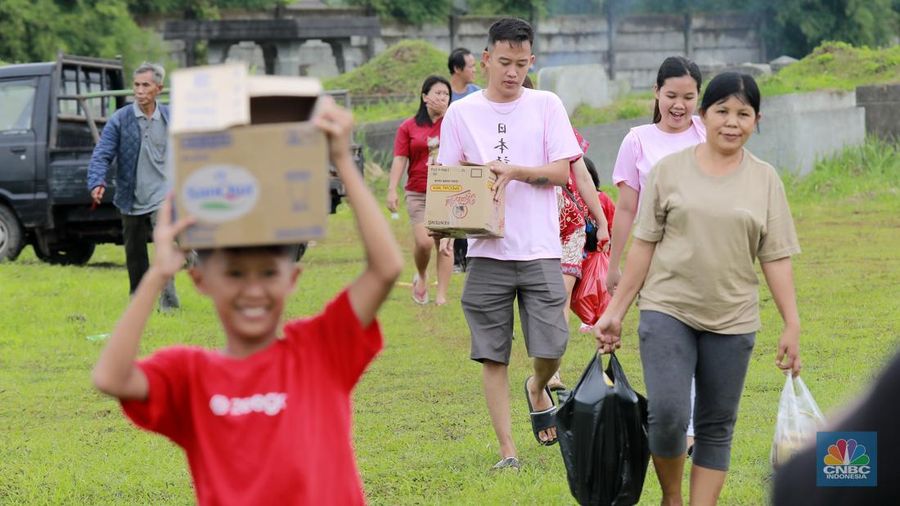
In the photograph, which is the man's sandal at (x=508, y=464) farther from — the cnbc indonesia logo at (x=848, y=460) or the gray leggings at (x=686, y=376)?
the cnbc indonesia logo at (x=848, y=460)

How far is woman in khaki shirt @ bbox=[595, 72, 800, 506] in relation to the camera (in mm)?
5504

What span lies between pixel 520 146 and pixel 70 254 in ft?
38.6

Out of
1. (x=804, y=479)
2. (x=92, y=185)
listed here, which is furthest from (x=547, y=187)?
(x=92, y=185)

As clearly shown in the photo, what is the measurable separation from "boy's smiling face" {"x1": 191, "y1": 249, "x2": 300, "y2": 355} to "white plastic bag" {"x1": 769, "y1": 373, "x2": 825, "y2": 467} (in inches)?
102

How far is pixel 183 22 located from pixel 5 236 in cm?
1814

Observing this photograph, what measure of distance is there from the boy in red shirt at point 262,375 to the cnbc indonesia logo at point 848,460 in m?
1.19

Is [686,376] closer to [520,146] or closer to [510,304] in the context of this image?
[510,304]

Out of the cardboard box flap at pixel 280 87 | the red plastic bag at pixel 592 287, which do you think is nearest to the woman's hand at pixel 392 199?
the red plastic bag at pixel 592 287

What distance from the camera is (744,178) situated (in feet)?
18.1

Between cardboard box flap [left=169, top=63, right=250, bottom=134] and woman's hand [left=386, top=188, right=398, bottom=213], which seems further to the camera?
woman's hand [left=386, top=188, right=398, bottom=213]

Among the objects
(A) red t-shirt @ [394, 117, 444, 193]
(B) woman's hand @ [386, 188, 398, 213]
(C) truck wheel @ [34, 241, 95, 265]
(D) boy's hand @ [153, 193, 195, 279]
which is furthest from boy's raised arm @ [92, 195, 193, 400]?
(C) truck wheel @ [34, 241, 95, 265]

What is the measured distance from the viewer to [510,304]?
7094 millimetres

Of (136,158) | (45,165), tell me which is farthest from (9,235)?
(136,158)

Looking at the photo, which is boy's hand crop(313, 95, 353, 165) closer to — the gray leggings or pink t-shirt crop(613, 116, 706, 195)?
the gray leggings
